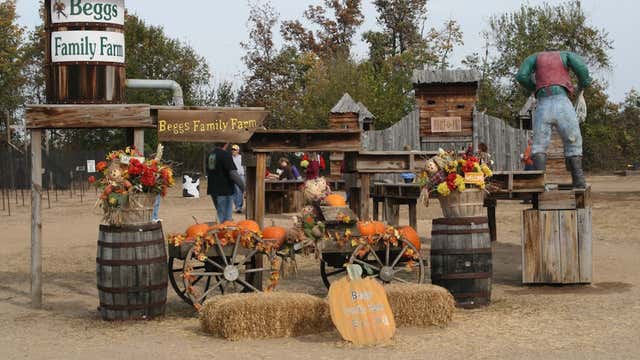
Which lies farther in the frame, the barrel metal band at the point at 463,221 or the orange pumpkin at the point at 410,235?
the orange pumpkin at the point at 410,235

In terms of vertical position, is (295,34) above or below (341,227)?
above

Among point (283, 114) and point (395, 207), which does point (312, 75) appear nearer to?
point (283, 114)

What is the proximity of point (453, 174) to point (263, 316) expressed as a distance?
2.69 m

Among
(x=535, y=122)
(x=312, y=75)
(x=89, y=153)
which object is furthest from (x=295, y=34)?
(x=535, y=122)

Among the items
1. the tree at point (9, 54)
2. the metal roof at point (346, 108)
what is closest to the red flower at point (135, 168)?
the metal roof at point (346, 108)

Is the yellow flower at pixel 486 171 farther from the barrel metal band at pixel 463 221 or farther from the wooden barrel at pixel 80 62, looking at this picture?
the wooden barrel at pixel 80 62

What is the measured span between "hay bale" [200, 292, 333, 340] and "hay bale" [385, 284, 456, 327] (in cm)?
65

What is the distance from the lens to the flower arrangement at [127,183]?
8.78 m

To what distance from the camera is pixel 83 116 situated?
982cm

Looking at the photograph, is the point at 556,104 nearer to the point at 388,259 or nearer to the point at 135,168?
the point at 388,259

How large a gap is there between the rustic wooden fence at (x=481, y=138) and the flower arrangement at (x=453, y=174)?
14.8 m

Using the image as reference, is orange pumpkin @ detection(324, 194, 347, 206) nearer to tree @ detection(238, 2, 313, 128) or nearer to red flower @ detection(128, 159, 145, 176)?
red flower @ detection(128, 159, 145, 176)

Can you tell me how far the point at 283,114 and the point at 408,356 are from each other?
144 feet

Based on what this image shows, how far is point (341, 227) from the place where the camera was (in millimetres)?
9297
